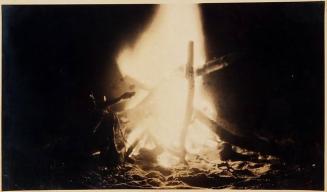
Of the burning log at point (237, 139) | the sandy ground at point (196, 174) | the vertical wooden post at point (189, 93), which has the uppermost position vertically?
the vertical wooden post at point (189, 93)

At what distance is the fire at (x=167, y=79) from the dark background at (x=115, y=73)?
7 centimetres

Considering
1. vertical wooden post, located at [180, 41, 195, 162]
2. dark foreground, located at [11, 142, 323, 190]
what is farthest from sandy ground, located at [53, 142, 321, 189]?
vertical wooden post, located at [180, 41, 195, 162]

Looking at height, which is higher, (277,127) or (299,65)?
(299,65)

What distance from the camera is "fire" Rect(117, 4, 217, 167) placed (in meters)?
2.13

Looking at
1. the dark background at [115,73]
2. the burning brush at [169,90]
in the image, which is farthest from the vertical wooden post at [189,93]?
the dark background at [115,73]

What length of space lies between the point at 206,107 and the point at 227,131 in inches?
7.7

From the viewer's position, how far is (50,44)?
83.7 inches

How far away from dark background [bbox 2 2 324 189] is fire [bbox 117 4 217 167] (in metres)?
0.07

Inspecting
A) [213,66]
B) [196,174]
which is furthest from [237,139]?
[213,66]

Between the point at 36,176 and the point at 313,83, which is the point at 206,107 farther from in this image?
the point at 36,176

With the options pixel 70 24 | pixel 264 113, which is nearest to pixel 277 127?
pixel 264 113

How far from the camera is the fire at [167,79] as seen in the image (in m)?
2.13

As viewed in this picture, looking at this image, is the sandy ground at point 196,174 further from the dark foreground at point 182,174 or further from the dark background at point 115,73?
the dark background at point 115,73

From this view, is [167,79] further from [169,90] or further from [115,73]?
[115,73]
